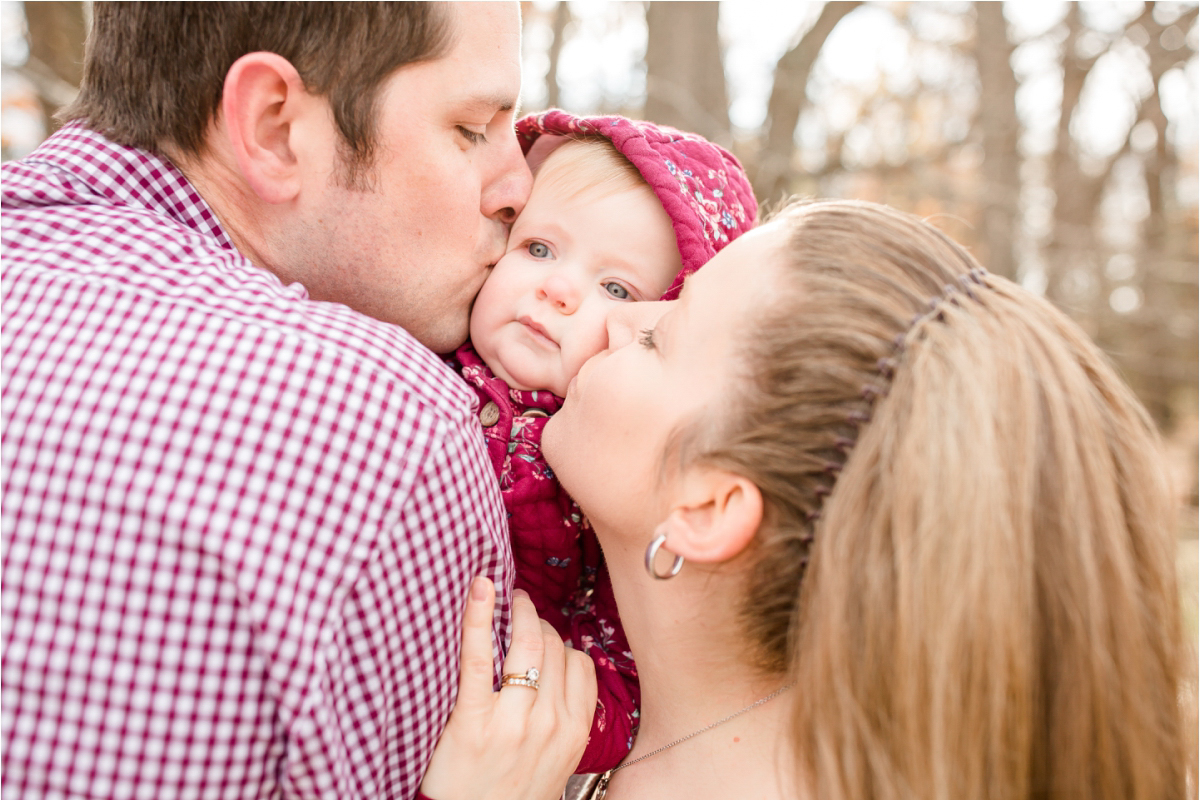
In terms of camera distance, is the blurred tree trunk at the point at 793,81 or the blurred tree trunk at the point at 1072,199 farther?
the blurred tree trunk at the point at 1072,199

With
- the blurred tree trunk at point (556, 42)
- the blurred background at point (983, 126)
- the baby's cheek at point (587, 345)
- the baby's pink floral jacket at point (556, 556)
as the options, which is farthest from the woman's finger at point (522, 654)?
the blurred tree trunk at point (556, 42)

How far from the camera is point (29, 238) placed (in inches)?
56.9

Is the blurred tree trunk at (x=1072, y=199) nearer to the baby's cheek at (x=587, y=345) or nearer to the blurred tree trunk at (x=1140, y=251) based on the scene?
the blurred tree trunk at (x=1140, y=251)

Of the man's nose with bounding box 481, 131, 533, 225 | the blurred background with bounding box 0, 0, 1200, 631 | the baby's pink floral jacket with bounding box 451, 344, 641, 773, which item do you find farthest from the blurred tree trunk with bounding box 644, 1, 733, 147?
the baby's pink floral jacket with bounding box 451, 344, 641, 773

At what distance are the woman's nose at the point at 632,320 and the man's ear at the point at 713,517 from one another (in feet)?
1.33

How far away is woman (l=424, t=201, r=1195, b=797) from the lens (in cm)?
134

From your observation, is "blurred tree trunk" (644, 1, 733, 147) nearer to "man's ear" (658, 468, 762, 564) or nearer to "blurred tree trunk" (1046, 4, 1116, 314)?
"blurred tree trunk" (1046, 4, 1116, 314)

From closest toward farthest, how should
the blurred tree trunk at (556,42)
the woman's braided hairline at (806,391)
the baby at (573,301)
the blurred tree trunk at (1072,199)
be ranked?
the woman's braided hairline at (806,391) < the baby at (573,301) < the blurred tree trunk at (1072,199) < the blurred tree trunk at (556,42)

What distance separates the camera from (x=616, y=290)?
7.20 ft

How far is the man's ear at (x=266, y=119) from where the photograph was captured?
5.76ft

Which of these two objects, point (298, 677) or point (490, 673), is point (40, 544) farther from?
point (490, 673)

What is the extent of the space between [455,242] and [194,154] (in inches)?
22.7

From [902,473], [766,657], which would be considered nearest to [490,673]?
[766,657]

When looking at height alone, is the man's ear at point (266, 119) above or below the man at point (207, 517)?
above
